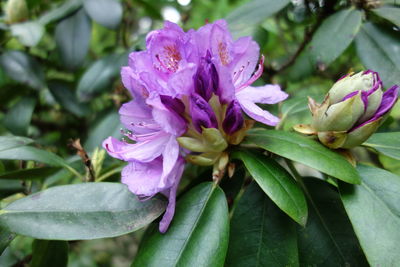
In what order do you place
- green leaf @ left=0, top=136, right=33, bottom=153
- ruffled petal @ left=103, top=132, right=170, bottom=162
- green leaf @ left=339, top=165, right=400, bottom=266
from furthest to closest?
green leaf @ left=0, top=136, right=33, bottom=153, ruffled petal @ left=103, top=132, right=170, bottom=162, green leaf @ left=339, top=165, right=400, bottom=266

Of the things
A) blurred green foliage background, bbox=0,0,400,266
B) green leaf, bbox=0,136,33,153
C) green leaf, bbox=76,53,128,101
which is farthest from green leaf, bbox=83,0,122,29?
green leaf, bbox=0,136,33,153

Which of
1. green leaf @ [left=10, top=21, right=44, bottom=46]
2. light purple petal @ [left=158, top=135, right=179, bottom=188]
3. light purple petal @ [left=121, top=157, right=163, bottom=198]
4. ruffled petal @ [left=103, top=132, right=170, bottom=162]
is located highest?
light purple petal @ [left=158, top=135, right=179, bottom=188]

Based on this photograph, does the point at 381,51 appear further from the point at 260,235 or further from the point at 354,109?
the point at 260,235

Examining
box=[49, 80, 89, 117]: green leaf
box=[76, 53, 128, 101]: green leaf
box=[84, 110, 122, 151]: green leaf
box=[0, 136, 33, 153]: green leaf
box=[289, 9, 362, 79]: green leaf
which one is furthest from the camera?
box=[49, 80, 89, 117]: green leaf

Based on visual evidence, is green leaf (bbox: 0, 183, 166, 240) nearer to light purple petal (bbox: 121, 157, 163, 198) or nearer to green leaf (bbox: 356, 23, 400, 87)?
light purple petal (bbox: 121, 157, 163, 198)

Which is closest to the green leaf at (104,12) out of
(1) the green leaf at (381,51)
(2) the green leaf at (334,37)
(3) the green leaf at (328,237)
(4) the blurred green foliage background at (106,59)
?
(4) the blurred green foliage background at (106,59)

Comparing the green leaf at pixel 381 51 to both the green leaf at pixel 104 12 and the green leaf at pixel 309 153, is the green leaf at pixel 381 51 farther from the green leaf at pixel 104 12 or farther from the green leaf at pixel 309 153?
the green leaf at pixel 104 12
